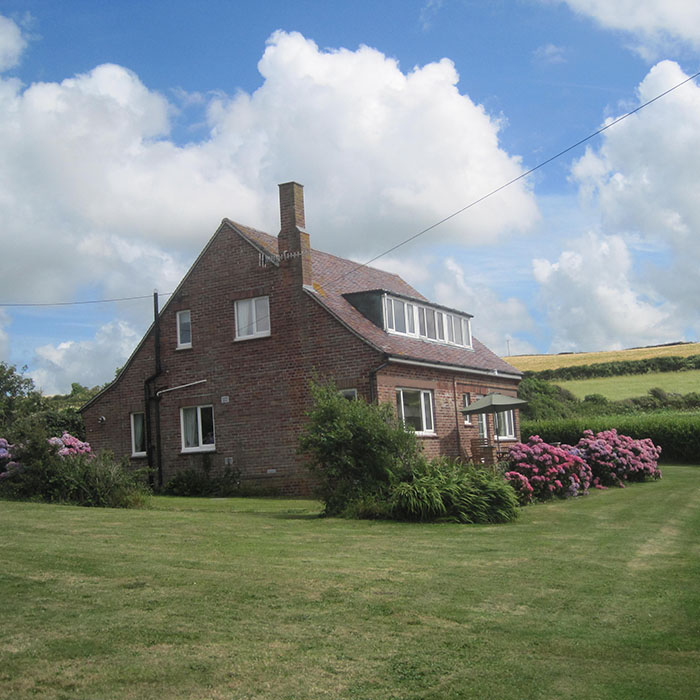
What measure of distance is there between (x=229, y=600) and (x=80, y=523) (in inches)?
248

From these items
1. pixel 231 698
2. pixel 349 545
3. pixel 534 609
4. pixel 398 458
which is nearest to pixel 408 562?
pixel 349 545

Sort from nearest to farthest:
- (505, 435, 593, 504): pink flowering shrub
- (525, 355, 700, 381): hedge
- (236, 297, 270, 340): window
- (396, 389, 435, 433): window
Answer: (505, 435, 593, 504): pink flowering shrub
(396, 389, 435, 433): window
(236, 297, 270, 340): window
(525, 355, 700, 381): hedge

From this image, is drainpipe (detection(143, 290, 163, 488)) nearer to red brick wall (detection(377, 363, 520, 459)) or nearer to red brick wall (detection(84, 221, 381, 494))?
red brick wall (detection(84, 221, 381, 494))

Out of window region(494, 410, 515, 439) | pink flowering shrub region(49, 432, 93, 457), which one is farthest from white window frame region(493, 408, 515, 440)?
pink flowering shrub region(49, 432, 93, 457)


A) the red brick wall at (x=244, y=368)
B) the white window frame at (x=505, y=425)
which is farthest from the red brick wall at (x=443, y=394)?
the white window frame at (x=505, y=425)

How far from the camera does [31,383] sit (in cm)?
4275

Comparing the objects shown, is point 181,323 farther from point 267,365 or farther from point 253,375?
point 267,365

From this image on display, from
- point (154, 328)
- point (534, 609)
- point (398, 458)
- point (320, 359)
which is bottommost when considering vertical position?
point (534, 609)

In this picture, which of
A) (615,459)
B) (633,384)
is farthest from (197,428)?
(633,384)

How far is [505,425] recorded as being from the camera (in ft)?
105

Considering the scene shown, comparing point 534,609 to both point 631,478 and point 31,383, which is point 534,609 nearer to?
point 631,478

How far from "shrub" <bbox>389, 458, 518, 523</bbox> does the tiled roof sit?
7.14 meters

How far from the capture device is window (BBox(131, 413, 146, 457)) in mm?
27172

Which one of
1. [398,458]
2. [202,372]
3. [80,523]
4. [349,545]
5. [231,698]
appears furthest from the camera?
[202,372]
